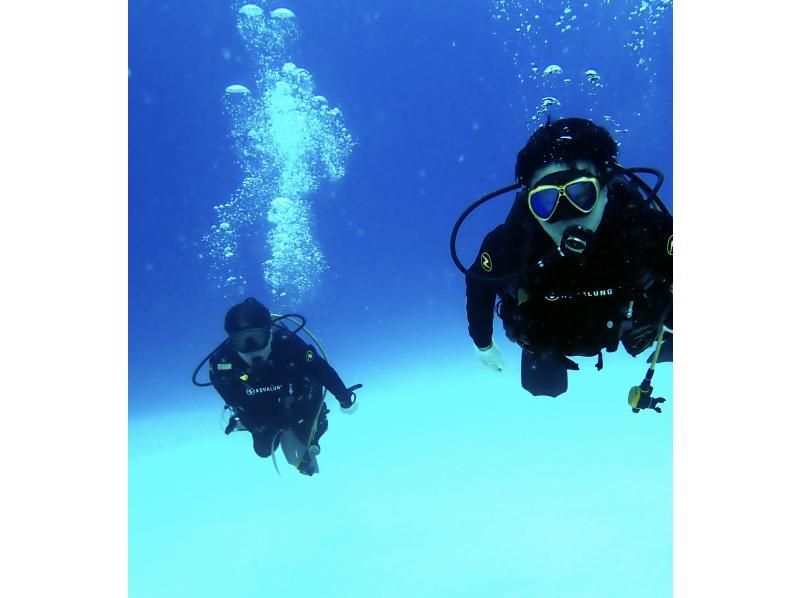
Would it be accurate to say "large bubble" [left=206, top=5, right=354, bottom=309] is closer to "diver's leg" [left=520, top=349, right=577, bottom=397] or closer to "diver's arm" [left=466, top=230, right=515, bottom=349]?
"diver's arm" [left=466, top=230, right=515, bottom=349]

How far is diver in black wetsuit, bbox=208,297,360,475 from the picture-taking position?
5527mm

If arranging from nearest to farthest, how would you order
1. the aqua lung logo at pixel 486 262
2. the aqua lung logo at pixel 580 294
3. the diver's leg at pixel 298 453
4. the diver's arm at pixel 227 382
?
the aqua lung logo at pixel 580 294
the aqua lung logo at pixel 486 262
the diver's arm at pixel 227 382
the diver's leg at pixel 298 453

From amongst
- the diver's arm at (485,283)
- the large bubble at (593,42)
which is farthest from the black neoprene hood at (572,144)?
the large bubble at (593,42)

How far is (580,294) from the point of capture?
10.2 feet

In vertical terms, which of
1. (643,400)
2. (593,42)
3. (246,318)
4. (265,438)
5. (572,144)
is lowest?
(265,438)

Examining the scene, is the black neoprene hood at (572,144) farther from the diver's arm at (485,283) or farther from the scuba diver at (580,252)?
the diver's arm at (485,283)

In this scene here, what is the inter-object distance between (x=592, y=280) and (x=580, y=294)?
4.3 inches

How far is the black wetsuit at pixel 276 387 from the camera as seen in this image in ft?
18.4

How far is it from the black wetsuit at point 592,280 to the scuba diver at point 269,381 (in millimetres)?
2759

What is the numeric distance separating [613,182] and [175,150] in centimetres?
2329

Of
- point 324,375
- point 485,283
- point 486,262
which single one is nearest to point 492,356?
point 485,283

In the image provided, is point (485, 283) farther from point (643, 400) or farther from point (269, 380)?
point (269, 380)

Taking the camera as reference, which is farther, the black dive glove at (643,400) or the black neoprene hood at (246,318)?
the black neoprene hood at (246,318)
